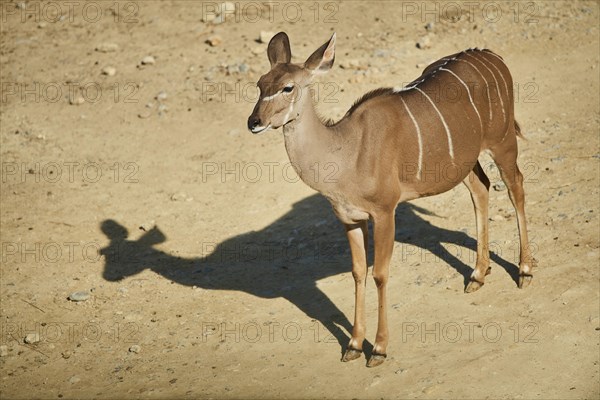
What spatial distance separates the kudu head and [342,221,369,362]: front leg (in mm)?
1164

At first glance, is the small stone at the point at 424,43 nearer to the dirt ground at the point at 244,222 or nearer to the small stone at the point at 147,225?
the dirt ground at the point at 244,222

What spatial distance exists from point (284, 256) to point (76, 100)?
4924 mm

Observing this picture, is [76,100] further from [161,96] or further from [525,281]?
[525,281]

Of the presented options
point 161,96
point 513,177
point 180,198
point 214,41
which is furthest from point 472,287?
point 214,41

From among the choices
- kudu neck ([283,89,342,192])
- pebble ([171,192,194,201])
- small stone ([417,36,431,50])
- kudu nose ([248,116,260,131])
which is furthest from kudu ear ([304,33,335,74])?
small stone ([417,36,431,50])

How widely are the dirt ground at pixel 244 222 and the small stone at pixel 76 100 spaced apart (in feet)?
0.10

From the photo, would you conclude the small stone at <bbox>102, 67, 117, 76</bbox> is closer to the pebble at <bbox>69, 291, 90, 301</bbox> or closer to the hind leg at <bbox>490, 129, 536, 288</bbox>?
the pebble at <bbox>69, 291, 90, 301</bbox>

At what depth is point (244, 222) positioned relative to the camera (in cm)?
936

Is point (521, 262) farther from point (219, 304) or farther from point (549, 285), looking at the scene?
point (219, 304)

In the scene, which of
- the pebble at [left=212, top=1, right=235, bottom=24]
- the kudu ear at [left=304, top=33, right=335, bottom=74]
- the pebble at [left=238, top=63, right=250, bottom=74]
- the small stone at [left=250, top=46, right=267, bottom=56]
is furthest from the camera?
the pebble at [left=212, top=1, right=235, bottom=24]

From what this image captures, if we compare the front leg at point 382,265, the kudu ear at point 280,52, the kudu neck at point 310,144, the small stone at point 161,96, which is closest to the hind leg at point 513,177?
the front leg at point 382,265

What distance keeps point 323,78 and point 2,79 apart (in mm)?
4839

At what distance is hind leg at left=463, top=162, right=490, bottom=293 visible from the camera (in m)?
7.52

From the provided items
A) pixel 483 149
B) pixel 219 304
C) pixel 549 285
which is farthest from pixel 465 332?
pixel 219 304
